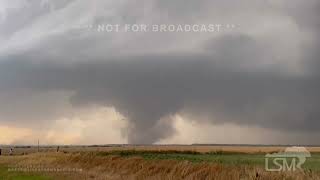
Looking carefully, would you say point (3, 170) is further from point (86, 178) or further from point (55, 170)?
point (86, 178)

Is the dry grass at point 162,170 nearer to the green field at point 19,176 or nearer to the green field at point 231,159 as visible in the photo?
the green field at point 19,176

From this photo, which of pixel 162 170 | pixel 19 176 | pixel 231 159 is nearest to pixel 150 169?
pixel 162 170

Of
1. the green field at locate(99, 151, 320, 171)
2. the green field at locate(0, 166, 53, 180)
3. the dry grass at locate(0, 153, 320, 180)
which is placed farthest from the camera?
the green field at locate(0, 166, 53, 180)

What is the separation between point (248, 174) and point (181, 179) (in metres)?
4.83

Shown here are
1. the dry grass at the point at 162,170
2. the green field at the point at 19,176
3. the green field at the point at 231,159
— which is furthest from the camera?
the green field at the point at 19,176

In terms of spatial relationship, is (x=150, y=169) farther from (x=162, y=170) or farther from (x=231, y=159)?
(x=231, y=159)

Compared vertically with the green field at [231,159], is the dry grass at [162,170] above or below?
below

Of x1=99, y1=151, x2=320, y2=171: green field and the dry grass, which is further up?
x1=99, y1=151, x2=320, y2=171: green field

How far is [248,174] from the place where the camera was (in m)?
25.3

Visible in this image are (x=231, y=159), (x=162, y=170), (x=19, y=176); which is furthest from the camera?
(x=231, y=159)

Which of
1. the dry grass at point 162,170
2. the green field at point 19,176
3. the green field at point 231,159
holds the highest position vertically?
the green field at point 231,159

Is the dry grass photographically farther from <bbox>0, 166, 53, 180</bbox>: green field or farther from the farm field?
<bbox>0, 166, 53, 180</bbox>: green field

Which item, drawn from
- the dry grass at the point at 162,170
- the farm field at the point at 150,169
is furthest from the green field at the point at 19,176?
the dry grass at the point at 162,170

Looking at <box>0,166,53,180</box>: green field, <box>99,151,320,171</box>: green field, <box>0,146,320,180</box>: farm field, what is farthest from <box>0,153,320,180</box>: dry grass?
<box>99,151,320,171</box>: green field
